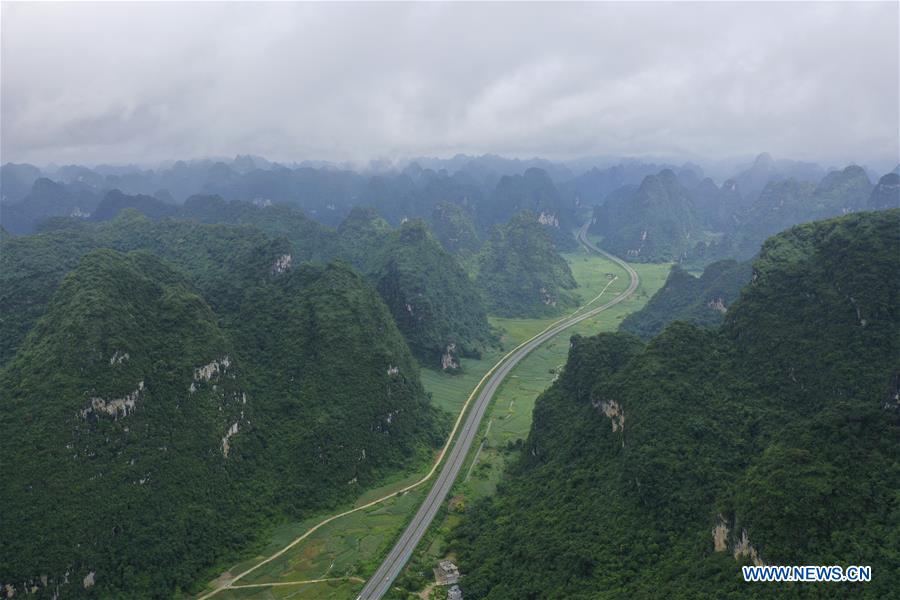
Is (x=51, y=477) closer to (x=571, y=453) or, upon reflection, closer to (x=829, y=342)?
(x=571, y=453)

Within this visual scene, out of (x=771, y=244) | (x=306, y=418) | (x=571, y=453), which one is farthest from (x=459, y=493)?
(x=771, y=244)

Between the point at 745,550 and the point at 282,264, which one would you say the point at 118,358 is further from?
the point at 745,550

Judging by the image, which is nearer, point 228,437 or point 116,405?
point 116,405

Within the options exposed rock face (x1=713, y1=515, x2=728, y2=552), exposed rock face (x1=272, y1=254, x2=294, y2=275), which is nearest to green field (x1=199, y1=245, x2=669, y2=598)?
exposed rock face (x1=713, y1=515, x2=728, y2=552)

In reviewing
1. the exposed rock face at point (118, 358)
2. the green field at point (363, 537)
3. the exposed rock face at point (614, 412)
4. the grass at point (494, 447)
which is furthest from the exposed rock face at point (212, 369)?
the exposed rock face at point (614, 412)

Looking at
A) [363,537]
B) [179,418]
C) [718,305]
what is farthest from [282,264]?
[718,305]

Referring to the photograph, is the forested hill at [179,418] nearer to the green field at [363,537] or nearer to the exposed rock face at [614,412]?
the green field at [363,537]

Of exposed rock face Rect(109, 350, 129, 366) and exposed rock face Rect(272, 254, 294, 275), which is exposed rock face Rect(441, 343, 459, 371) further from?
exposed rock face Rect(109, 350, 129, 366)
